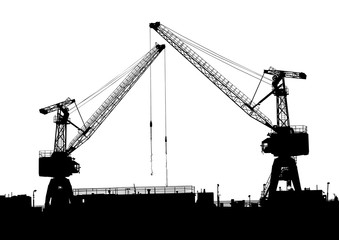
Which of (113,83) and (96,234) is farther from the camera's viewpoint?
(113,83)

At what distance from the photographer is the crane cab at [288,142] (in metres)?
95.9

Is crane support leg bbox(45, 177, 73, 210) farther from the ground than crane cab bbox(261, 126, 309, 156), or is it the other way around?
crane cab bbox(261, 126, 309, 156)

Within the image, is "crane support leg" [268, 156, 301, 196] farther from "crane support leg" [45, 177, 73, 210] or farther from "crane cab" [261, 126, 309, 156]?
"crane support leg" [45, 177, 73, 210]

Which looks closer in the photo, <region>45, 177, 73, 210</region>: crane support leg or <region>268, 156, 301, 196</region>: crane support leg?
<region>268, 156, 301, 196</region>: crane support leg

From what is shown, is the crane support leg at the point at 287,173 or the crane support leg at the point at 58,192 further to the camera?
the crane support leg at the point at 58,192

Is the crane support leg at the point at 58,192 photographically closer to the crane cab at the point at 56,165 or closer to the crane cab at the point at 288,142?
the crane cab at the point at 56,165

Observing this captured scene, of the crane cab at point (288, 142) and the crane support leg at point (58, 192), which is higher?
the crane cab at point (288, 142)

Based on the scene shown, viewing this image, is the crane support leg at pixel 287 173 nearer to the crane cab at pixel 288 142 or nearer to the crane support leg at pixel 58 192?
the crane cab at pixel 288 142

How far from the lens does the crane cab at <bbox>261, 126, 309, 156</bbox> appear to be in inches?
3775

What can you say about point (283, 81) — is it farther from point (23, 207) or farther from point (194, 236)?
point (23, 207)

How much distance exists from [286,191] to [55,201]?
3930cm

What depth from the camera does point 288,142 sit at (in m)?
96.4

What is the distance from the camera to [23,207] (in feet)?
304

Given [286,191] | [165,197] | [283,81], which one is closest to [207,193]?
[165,197]
